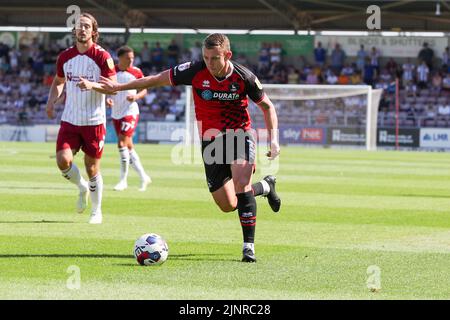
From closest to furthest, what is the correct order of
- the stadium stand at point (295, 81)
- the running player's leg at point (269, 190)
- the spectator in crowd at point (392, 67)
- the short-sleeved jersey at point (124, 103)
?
the running player's leg at point (269, 190) < the short-sleeved jersey at point (124, 103) < the stadium stand at point (295, 81) < the spectator in crowd at point (392, 67)

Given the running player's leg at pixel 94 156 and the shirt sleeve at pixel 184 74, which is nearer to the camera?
the shirt sleeve at pixel 184 74

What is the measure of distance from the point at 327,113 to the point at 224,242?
1306 inches

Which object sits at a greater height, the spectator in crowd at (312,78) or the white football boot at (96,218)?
the spectator in crowd at (312,78)

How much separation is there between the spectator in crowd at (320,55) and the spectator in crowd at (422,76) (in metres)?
5.20

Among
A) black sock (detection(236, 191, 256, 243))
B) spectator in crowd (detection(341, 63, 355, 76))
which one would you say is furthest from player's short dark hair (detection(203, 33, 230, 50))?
spectator in crowd (detection(341, 63, 355, 76))

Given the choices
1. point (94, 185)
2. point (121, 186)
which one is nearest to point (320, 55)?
point (121, 186)

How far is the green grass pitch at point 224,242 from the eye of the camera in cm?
778

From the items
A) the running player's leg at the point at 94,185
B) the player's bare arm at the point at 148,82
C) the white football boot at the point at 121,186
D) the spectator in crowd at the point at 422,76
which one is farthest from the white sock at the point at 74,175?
the spectator in crowd at the point at 422,76

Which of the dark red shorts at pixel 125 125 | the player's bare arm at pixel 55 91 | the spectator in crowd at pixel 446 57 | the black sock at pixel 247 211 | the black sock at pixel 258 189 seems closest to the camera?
the black sock at pixel 247 211

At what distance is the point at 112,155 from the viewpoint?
108 ft

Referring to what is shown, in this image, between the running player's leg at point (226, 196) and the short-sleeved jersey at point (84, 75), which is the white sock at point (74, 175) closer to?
the short-sleeved jersey at point (84, 75)

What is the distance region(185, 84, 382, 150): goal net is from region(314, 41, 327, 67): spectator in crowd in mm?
7102

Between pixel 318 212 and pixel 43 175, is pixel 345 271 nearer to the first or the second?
pixel 318 212

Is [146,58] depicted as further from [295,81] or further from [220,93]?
[220,93]
